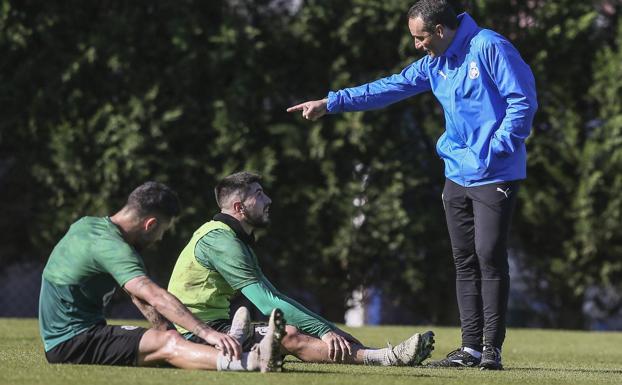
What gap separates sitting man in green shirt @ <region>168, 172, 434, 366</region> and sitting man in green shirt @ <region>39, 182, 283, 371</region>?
22.7 inches

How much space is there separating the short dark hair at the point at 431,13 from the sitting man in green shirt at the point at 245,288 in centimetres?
Answer: 139

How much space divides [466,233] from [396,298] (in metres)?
6.49

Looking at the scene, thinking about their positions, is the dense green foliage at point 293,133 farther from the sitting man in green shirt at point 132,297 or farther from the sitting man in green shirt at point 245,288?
the sitting man in green shirt at point 132,297

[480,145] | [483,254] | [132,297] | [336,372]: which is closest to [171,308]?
[132,297]

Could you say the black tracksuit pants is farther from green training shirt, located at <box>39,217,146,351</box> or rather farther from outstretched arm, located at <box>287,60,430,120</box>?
green training shirt, located at <box>39,217,146,351</box>

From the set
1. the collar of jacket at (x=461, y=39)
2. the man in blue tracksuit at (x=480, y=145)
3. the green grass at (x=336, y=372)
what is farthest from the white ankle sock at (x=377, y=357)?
the collar of jacket at (x=461, y=39)

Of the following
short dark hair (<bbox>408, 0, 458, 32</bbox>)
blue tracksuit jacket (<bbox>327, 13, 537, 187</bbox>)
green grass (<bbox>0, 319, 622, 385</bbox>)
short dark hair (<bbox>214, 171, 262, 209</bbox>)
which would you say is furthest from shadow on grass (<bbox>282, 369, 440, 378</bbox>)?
short dark hair (<bbox>408, 0, 458, 32</bbox>)

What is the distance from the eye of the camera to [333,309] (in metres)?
13.9

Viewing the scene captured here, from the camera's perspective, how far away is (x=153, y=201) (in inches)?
235

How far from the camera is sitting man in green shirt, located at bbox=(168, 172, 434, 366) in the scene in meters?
6.70

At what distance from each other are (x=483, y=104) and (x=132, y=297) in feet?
8.04

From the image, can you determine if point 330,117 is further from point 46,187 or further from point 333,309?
point 46,187

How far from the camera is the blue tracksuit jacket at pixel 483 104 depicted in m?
6.94

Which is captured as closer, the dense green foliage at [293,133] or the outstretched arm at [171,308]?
the outstretched arm at [171,308]
